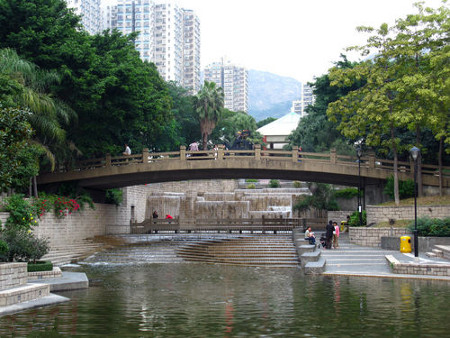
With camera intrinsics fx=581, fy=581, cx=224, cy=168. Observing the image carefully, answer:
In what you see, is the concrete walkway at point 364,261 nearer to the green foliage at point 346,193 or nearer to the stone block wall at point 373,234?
the stone block wall at point 373,234

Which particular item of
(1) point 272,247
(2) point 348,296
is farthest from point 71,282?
(1) point 272,247

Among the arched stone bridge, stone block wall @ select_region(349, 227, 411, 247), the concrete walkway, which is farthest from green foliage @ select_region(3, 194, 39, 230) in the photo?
stone block wall @ select_region(349, 227, 411, 247)

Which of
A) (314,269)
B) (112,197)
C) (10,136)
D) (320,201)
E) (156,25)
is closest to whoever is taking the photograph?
(10,136)

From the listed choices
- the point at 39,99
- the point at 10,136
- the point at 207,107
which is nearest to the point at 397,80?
the point at 39,99

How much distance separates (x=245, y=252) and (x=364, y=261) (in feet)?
23.2

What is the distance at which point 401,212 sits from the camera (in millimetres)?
33438

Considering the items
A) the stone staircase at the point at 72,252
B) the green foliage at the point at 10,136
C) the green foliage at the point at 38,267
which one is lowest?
the stone staircase at the point at 72,252

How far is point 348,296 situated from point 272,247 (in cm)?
1495

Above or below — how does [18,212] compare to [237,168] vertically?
below

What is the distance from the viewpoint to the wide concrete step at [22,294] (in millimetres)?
13930

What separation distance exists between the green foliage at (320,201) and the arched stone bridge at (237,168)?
28.0 feet

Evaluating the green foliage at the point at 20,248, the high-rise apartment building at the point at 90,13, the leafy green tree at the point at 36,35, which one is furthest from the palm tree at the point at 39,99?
the high-rise apartment building at the point at 90,13

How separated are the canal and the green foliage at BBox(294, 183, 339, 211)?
92.4ft

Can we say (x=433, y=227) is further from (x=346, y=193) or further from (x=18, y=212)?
(x=346, y=193)
